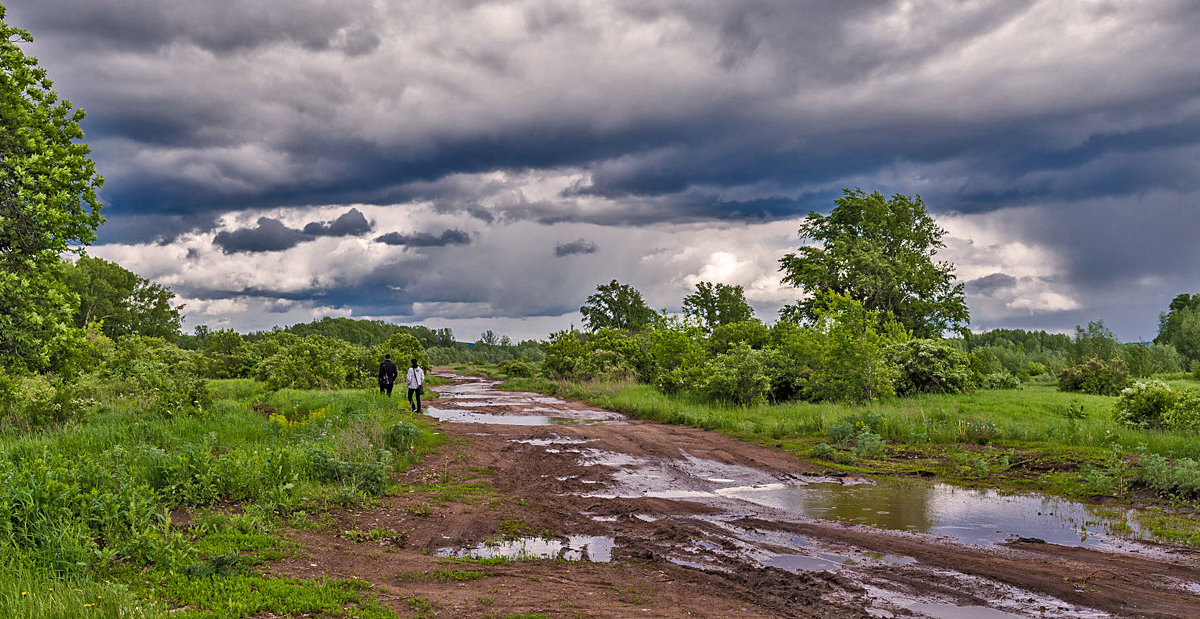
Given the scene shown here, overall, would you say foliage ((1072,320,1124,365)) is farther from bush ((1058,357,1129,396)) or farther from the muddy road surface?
the muddy road surface

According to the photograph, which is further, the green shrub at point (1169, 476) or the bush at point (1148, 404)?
the bush at point (1148, 404)

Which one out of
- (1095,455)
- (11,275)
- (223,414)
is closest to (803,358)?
(1095,455)

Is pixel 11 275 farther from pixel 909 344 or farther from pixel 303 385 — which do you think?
pixel 909 344

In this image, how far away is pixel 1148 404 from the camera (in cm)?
1579

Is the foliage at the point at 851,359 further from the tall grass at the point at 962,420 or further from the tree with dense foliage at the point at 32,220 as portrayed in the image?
the tree with dense foliage at the point at 32,220

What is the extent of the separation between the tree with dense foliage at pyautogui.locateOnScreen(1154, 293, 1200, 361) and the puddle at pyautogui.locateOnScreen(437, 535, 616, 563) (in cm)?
7476

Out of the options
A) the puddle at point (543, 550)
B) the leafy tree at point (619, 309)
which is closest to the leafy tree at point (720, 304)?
the leafy tree at point (619, 309)

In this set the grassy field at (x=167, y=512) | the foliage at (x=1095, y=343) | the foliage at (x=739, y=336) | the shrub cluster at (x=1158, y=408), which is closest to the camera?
the grassy field at (x=167, y=512)

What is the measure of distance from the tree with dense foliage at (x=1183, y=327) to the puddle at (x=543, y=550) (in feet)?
245

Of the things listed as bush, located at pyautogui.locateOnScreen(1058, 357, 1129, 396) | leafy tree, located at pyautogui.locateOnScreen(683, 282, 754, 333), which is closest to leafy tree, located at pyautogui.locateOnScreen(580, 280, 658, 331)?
leafy tree, located at pyautogui.locateOnScreen(683, 282, 754, 333)

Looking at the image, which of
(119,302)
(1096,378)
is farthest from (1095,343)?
(119,302)

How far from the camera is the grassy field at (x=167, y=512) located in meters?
5.95

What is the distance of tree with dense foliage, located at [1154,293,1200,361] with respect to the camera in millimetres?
61812

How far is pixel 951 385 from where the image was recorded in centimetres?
2700
